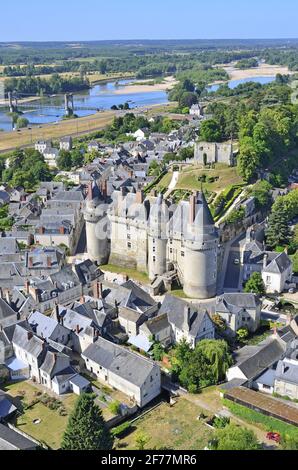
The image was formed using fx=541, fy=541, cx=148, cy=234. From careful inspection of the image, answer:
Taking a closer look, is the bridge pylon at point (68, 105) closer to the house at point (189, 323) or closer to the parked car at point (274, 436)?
the house at point (189, 323)

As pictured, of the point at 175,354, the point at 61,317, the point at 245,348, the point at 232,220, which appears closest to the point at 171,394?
the point at 175,354

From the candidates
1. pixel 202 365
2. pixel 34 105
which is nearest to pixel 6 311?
pixel 202 365

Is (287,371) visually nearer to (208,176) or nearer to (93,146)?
(208,176)

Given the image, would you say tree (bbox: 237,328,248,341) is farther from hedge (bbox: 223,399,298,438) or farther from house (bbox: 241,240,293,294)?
hedge (bbox: 223,399,298,438)

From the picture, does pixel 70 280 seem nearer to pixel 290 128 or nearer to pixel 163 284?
pixel 163 284

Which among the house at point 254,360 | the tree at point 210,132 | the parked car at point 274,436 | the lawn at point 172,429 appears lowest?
the lawn at point 172,429

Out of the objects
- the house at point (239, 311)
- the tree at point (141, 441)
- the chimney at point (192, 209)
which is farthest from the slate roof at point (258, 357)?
the chimney at point (192, 209)

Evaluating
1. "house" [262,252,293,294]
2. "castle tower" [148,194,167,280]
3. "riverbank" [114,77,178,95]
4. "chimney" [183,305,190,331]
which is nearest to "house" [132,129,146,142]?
"castle tower" [148,194,167,280]
